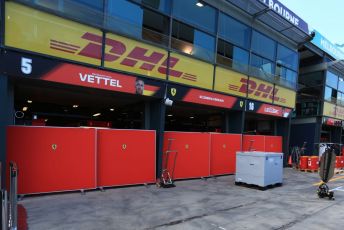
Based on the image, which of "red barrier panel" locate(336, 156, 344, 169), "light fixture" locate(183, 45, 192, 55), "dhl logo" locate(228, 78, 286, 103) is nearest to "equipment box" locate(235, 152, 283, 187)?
"dhl logo" locate(228, 78, 286, 103)

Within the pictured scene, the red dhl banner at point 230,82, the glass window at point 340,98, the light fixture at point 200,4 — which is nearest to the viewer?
the light fixture at point 200,4

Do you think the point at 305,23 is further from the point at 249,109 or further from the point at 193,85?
the point at 193,85

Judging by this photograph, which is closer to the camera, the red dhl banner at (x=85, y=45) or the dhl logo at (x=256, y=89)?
the red dhl banner at (x=85, y=45)

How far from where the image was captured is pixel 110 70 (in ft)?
30.8

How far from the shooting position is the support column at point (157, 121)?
1078 cm

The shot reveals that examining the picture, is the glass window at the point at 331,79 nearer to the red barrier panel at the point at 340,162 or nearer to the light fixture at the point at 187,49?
the red barrier panel at the point at 340,162

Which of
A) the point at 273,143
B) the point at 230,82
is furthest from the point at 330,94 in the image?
the point at 230,82

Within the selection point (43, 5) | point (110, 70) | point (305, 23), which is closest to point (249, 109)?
point (305, 23)

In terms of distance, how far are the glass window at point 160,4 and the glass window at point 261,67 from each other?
252 inches

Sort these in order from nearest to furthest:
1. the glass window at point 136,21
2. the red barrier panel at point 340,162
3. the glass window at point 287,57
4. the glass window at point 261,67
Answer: the glass window at point 136,21
the glass window at point 261,67
the glass window at point 287,57
the red barrier panel at point 340,162

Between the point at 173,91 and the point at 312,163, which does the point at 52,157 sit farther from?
the point at 312,163

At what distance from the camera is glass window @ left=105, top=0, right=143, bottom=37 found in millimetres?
9594

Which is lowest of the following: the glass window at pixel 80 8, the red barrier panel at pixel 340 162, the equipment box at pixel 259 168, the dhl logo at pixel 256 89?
the red barrier panel at pixel 340 162

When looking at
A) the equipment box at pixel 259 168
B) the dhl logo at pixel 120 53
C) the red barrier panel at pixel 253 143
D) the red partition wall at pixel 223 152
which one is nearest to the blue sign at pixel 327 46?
the red barrier panel at pixel 253 143
